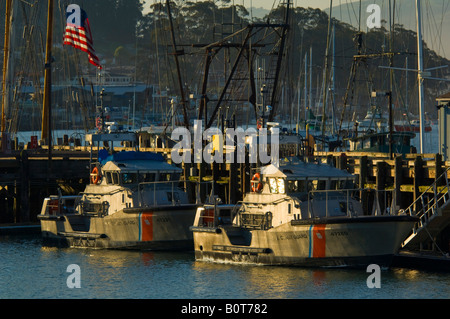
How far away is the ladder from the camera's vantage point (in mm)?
37125

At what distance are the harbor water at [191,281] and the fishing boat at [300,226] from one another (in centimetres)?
51

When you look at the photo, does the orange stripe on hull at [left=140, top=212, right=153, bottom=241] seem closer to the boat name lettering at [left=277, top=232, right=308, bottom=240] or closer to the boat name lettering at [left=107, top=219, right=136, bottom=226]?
the boat name lettering at [left=107, top=219, right=136, bottom=226]

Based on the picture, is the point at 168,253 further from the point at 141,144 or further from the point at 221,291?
the point at 141,144

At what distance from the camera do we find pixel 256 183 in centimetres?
3894

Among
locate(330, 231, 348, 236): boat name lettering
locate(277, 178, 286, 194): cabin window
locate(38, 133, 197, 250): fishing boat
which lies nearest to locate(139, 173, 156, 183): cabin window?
locate(38, 133, 197, 250): fishing boat

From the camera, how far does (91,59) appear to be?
187 ft

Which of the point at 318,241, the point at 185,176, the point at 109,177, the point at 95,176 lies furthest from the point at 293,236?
the point at 185,176

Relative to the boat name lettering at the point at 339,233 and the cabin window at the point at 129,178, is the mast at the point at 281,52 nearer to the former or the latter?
the cabin window at the point at 129,178

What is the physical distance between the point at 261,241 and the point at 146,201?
695 centimetres

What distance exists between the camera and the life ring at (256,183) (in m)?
38.8

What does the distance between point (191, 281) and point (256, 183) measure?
196 inches

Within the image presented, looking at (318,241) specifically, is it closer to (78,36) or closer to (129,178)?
(129,178)

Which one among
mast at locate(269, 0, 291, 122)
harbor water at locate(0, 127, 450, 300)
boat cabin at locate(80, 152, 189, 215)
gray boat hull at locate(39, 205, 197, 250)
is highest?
mast at locate(269, 0, 291, 122)

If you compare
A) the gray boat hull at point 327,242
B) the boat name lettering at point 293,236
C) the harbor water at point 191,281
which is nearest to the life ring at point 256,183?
the gray boat hull at point 327,242
